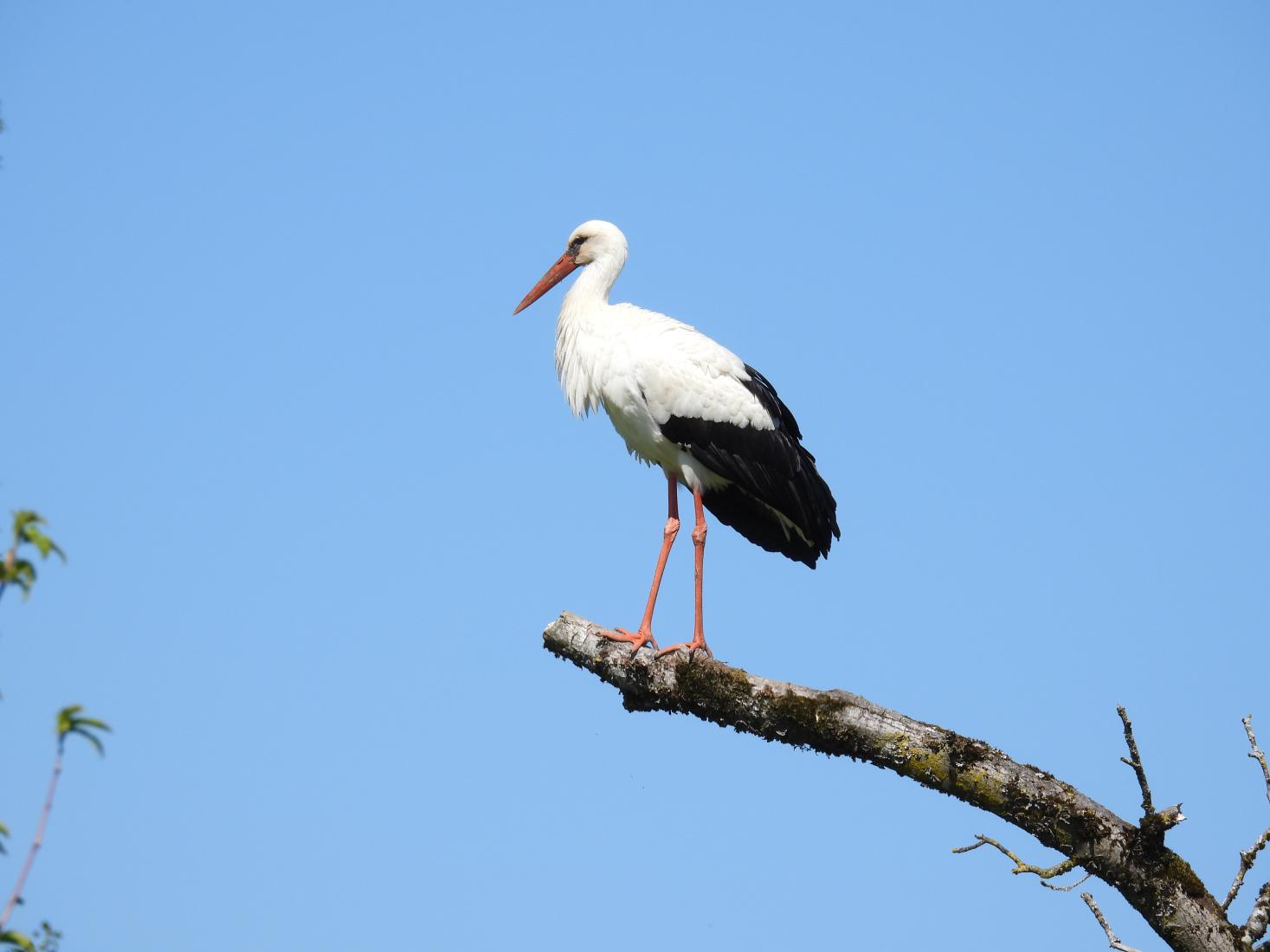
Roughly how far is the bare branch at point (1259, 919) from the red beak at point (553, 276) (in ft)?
21.7

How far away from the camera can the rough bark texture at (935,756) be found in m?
5.57

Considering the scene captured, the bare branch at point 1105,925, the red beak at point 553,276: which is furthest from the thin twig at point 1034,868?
the red beak at point 553,276

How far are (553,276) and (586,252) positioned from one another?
1.33 feet

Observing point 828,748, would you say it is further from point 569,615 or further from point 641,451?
point 641,451

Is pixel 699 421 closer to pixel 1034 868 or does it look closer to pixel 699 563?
pixel 699 563

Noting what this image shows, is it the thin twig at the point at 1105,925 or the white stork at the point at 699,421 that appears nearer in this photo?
the thin twig at the point at 1105,925

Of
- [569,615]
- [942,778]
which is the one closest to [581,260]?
[569,615]

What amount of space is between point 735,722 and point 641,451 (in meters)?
2.79

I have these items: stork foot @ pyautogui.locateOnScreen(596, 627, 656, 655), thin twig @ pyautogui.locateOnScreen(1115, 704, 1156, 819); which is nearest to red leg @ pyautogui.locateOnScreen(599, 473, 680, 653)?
stork foot @ pyautogui.locateOnScreen(596, 627, 656, 655)

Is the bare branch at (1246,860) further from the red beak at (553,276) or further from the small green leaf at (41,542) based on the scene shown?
the red beak at (553,276)

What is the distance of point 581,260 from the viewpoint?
33.4 ft

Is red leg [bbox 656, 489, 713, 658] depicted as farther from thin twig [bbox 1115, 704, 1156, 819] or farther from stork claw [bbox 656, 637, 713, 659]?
thin twig [bbox 1115, 704, 1156, 819]

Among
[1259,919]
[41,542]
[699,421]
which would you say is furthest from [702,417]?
[41,542]

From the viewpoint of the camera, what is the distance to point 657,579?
345 inches
